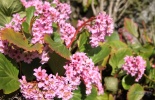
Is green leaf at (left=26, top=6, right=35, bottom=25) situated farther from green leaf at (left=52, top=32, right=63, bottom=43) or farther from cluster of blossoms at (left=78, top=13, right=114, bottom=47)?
cluster of blossoms at (left=78, top=13, right=114, bottom=47)

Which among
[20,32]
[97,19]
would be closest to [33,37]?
[20,32]

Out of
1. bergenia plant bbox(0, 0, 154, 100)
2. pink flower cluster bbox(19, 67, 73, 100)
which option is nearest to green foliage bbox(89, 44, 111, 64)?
bergenia plant bbox(0, 0, 154, 100)

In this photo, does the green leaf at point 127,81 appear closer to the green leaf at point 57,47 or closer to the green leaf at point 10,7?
the green leaf at point 57,47

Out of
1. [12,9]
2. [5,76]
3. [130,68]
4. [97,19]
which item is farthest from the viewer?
[130,68]

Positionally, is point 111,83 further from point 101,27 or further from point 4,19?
point 4,19

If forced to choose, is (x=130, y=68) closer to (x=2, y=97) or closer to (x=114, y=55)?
(x=114, y=55)

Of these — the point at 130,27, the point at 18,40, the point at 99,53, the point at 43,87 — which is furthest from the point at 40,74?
the point at 130,27
